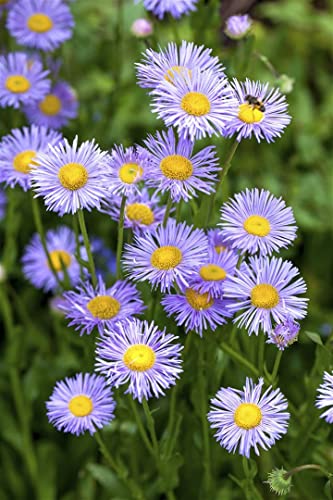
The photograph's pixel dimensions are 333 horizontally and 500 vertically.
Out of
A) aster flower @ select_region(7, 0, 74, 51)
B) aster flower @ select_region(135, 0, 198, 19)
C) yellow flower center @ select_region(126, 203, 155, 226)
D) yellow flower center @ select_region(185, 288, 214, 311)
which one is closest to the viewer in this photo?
yellow flower center @ select_region(185, 288, 214, 311)

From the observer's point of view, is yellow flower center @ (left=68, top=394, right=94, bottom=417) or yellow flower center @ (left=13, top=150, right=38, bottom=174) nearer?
yellow flower center @ (left=68, top=394, right=94, bottom=417)

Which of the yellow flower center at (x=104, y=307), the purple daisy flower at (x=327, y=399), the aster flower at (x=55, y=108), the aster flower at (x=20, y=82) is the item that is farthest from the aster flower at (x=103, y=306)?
the aster flower at (x=55, y=108)

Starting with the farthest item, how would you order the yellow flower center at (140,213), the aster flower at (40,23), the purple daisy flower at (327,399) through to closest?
the aster flower at (40,23) → the yellow flower center at (140,213) → the purple daisy flower at (327,399)

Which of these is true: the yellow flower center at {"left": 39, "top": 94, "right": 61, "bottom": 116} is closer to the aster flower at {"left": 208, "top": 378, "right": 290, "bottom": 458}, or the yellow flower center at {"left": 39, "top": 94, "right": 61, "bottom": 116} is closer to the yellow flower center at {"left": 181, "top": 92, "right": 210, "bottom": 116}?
the yellow flower center at {"left": 181, "top": 92, "right": 210, "bottom": 116}

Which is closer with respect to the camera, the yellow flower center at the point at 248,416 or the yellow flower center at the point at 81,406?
the yellow flower center at the point at 248,416

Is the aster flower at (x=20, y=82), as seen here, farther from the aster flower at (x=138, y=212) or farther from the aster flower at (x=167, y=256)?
the aster flower at (x=167, y=256)

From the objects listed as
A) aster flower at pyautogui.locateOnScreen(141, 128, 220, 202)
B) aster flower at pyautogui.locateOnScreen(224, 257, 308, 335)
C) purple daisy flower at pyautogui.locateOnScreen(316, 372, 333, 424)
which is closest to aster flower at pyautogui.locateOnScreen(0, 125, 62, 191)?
aster flower at pyautogui.locateOnScreen(141, 128, 220, 202)
